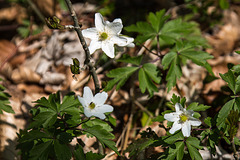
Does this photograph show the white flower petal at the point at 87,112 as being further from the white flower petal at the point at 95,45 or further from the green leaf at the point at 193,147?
the green leaf at the point at 193,147

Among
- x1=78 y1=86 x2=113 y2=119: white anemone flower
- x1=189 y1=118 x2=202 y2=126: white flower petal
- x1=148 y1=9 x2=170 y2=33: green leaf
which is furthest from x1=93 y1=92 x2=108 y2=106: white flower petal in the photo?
x1=148 y1=9 x2=170 y2=33: green leaf

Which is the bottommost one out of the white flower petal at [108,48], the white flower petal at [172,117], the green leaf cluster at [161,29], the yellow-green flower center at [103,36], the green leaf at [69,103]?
the white flower petal at [172,117]

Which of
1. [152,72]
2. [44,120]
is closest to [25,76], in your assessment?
[44,120]

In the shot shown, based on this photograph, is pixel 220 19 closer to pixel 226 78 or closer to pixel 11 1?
pixel 226 78

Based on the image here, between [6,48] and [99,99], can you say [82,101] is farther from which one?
[6,48]

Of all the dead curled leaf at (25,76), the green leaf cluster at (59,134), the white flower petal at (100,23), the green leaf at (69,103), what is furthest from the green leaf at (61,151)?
the dead curled leaf at (25,76)

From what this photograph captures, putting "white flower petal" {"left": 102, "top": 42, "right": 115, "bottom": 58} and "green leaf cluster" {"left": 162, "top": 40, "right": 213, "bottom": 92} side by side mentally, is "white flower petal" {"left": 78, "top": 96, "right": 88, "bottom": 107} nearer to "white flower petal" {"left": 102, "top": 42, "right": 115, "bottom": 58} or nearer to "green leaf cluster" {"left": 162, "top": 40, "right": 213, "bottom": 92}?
"white flower petal" {"left": 102, "top": 42, "right": 115, "bottom": 58}
